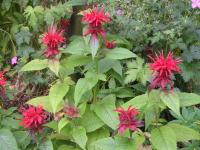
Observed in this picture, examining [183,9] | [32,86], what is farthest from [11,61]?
[183,9]

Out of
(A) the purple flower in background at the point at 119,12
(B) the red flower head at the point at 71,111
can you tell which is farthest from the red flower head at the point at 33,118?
(A) the purple flower in background at the point at 119,12

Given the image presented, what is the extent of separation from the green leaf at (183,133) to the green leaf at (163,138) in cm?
10

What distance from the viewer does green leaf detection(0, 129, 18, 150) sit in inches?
76.8

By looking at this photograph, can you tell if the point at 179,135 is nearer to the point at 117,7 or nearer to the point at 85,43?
the point at 85,43

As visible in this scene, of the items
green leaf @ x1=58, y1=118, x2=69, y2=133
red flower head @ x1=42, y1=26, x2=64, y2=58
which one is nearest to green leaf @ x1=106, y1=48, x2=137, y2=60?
red flower head @ x1=42, y1=26, x2=64, y2=58

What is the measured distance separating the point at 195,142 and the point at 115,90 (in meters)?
0.48

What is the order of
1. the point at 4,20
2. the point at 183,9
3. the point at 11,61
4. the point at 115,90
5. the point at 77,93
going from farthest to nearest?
1. the point at 4,20
2. the point at 11,61
3. the point at 183,9
4. the point at 115,90
5. the point at 77,93

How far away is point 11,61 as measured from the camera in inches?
144

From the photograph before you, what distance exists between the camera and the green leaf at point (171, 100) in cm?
168

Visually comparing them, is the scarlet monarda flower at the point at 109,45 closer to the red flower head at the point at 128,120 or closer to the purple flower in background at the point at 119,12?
the red flower head at the point at 128,120

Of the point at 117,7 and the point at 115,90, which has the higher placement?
the point at 117,7

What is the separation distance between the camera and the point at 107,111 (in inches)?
79.0

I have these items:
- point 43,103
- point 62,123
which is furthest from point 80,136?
point 43,103

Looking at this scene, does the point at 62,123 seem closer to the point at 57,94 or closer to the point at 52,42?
the point at 57,94
